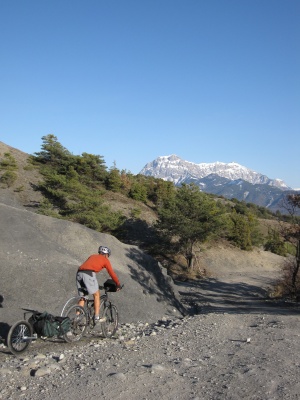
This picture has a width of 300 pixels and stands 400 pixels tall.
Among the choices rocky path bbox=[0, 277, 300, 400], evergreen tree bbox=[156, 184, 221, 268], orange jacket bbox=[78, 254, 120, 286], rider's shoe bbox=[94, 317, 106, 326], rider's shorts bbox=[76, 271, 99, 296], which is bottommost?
rocky path bbox=[0, 277, 300, 400]

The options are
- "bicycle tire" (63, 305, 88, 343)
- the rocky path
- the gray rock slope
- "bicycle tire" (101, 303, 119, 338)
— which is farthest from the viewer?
the gray rock slope

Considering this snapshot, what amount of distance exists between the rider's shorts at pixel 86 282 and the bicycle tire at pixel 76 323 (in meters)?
0.39

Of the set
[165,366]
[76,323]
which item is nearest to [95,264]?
[76,323]

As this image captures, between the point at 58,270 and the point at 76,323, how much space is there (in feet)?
10.8

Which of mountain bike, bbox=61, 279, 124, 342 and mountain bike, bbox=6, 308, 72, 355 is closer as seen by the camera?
mountain bike, bbox=6, 308, 72, 355

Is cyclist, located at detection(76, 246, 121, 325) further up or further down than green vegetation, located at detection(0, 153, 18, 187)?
further down

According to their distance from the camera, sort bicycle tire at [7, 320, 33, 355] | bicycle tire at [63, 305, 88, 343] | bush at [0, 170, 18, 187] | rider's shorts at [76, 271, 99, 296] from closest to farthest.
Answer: bicycle tire at [7, 320, 33, 355] < bicycle tire at [63, 305, 88, 343] < rider's shorts at [76, 271, 99, 296] < bush at [0, 170, 18, 187]

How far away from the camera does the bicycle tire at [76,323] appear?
24.2 feet

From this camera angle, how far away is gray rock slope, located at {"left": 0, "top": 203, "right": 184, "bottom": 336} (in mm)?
9562

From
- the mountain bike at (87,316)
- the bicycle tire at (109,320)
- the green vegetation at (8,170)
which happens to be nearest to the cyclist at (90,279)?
the mountain bike at (87,316)

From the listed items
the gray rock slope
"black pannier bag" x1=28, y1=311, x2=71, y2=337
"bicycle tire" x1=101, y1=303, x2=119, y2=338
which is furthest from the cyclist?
the gray rock slope

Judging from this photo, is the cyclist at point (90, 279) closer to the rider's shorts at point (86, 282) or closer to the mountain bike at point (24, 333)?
the rider's shorts at point (86, 282)

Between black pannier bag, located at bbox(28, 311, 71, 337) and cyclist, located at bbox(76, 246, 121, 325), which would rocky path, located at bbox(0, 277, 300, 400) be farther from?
cyclist, located at bbox(76, 246, 121, 325)

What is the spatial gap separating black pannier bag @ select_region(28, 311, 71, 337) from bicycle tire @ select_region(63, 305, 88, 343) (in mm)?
252
